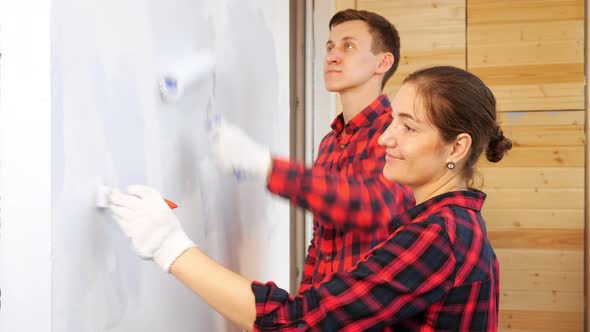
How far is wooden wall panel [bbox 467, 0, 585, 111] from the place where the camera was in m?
2.70

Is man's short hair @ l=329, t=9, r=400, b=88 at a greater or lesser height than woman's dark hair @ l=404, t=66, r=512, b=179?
greater

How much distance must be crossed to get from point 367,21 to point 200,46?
2.31 ft

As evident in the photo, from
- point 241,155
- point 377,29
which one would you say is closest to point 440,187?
point 241,155

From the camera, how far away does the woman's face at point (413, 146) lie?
0.98 m

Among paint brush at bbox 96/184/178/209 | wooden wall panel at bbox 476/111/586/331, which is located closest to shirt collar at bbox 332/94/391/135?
paint brush at bbox 96/184/178/209

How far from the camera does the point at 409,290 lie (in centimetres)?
86

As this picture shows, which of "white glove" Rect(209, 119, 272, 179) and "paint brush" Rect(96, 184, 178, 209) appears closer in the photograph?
"paint brush" Rect(96, 184, 178, 209)

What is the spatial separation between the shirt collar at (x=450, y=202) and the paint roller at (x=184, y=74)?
45 centimetres

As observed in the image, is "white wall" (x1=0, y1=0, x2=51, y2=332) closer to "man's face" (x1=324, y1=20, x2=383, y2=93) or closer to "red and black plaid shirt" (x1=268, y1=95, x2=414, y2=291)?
"red and black plaid shirt" (x1=268, y1=95, x2=414, y2=291)

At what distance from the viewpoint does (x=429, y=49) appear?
282cm

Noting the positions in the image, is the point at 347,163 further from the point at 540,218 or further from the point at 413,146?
the point at 540,218

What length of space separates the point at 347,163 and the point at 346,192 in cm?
37

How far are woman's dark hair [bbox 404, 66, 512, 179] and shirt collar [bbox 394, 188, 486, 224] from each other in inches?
2.3

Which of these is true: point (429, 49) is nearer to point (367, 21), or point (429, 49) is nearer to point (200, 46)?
point (367, 21)
